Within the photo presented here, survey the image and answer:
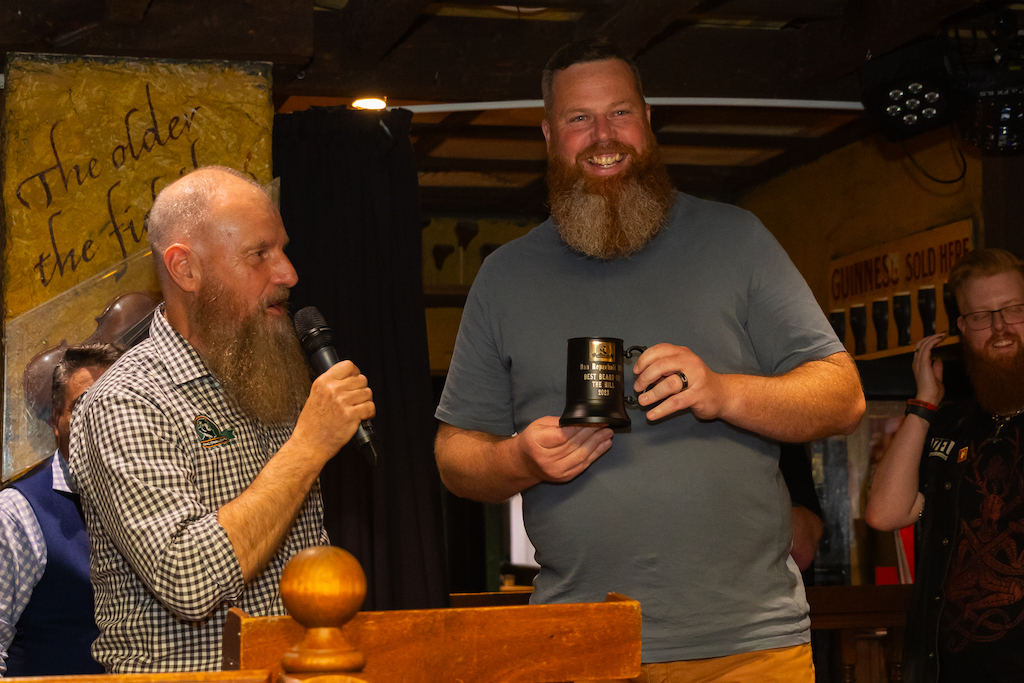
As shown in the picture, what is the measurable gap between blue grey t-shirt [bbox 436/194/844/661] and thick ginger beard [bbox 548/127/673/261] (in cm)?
3

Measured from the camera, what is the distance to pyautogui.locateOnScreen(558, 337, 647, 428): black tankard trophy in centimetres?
162

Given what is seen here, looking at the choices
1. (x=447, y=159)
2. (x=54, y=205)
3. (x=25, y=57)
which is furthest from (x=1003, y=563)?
(x=447, y=159)

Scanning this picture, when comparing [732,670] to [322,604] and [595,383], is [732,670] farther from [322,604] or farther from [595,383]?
[322,604]

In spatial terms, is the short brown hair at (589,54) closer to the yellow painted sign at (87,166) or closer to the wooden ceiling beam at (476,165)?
the yellow painted sign at (87,166)

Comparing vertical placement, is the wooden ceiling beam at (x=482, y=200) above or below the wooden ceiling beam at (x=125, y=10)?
above

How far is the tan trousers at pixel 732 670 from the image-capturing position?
A: 1.63m

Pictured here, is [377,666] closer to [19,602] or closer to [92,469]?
[92,469]

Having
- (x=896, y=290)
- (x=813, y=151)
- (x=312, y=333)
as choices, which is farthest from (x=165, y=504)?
(x=813, y=151)

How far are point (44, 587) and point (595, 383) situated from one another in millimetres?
1712

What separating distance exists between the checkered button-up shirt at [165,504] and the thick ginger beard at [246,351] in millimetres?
29

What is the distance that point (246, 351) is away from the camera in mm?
2057

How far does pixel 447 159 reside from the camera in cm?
562

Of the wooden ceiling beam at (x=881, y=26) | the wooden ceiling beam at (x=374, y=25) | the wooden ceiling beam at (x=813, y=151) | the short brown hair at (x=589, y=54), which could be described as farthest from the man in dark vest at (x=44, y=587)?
the wooden ceiling beam at (x=813, y=151)

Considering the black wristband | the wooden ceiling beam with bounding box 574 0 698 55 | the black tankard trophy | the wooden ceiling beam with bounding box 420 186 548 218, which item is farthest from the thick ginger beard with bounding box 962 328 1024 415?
the wooden ceiling beam with bounding box 420 186 548 218
